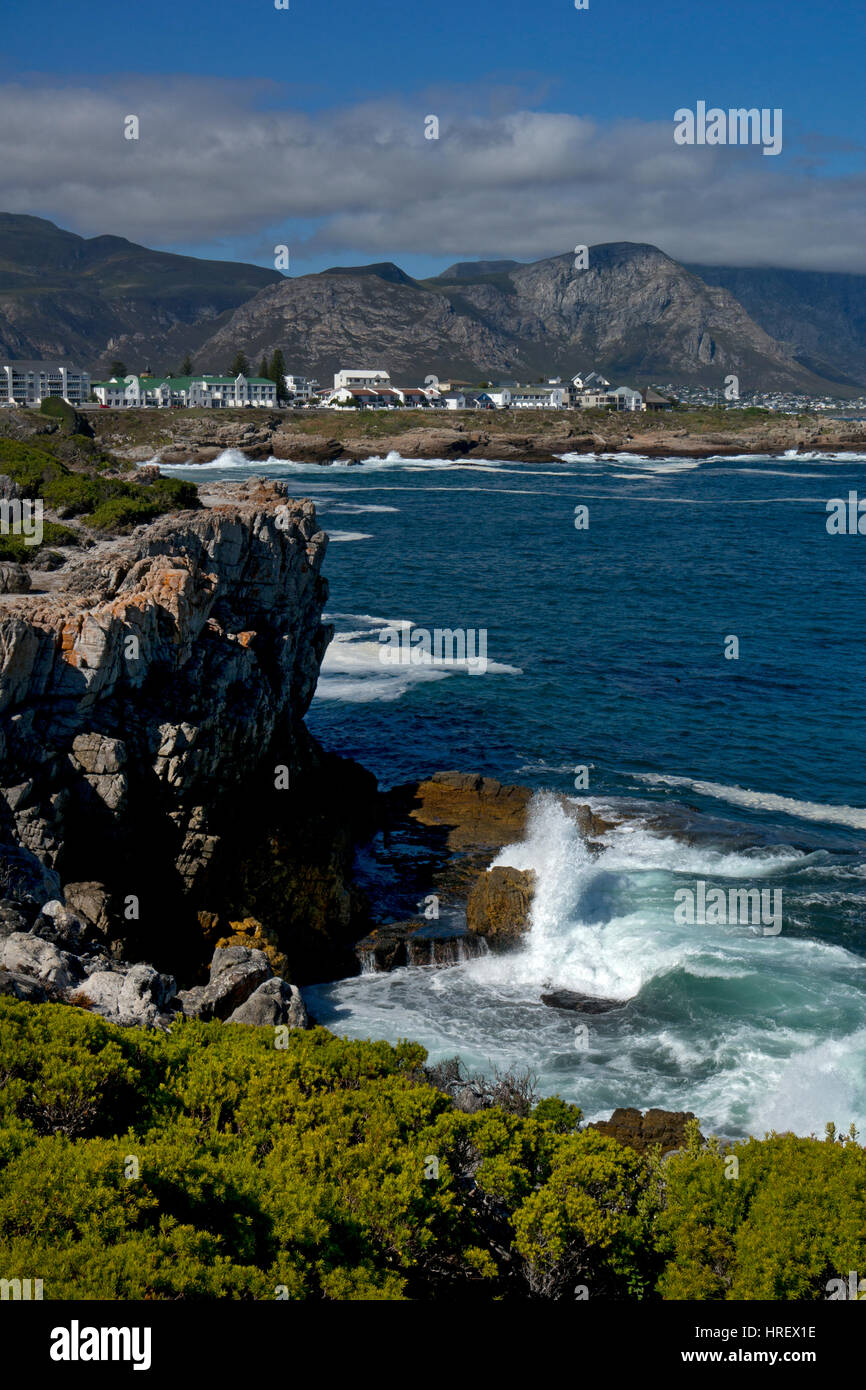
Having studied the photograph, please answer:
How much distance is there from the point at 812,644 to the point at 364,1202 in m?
48.0

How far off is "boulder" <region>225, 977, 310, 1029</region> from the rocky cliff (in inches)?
137

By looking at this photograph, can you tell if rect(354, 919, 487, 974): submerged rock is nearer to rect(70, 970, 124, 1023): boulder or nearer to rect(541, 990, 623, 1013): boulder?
rect(541, 990, 623, 1013): boulder

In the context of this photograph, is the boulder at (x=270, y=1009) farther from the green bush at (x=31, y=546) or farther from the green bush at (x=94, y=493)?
the green bush at (x=94, y=493)

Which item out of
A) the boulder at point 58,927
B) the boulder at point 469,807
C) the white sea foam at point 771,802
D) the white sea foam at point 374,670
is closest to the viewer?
the boulder at point 58,927

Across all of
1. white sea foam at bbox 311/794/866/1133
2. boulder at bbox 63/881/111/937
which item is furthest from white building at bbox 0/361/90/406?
boulder at bbox 63/881/111/937

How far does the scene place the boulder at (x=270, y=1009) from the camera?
16438mm

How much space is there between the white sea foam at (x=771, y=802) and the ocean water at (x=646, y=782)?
10 cm

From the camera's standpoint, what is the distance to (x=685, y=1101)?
18844 millimetres

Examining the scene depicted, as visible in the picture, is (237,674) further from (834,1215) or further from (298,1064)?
(834,1215)

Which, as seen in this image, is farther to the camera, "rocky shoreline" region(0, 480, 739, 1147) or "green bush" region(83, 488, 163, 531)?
"green bush" region(83, 488, 163, 531)

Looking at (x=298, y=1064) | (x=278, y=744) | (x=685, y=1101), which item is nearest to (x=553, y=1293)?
(x=298, y=1064)

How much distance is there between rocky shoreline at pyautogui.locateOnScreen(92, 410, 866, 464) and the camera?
155 metres

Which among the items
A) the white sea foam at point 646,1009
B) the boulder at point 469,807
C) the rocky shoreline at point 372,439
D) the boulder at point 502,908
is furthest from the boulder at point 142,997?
the rocky shoreline at point 372,439

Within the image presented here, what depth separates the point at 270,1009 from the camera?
16.5m
